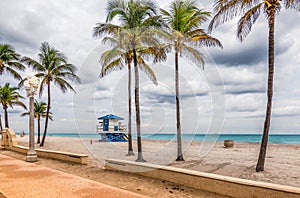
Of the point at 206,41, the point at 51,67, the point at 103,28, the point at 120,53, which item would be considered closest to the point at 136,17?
the point at 103,28

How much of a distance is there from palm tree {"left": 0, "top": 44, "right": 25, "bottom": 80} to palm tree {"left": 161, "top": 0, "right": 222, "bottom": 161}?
18.9 metres

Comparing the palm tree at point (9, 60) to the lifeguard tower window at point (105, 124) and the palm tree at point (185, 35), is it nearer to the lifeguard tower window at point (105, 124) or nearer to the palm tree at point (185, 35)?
the lifeguard tower window at point (105, 124)

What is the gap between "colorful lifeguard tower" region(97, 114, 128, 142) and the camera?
98.1ft

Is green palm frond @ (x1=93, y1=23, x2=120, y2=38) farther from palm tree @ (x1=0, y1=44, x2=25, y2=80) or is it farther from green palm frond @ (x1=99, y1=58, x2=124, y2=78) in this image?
palm tree @ (x1=0, y1=44, x2=25, y2=80)

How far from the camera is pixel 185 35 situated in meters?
12.3

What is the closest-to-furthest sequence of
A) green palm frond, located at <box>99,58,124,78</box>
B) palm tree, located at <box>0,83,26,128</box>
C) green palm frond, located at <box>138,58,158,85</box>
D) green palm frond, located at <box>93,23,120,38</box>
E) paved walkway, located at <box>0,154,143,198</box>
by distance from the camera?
paved walkway, located at <box>0,154,143,198</box>, green palm frond, located at <box>93,23,120,38</box>, green palm frond, located at <box>138,58,158,85</box>, green palm frond, located at <box>99,58,124,78</box>, palm tree, located at <box>0,83,26,128</box>

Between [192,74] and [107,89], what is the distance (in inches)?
176

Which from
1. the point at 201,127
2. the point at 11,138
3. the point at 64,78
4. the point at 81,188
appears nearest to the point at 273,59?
the point at 201,127

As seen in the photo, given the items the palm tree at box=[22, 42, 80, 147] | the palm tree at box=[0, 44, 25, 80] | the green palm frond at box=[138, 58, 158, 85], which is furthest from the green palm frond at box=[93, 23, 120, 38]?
the palm tree at box=[0, 44, 25, 80]

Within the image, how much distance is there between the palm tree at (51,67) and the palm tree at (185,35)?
41.9 ft

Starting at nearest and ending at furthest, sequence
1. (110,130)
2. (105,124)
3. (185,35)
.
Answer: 1. (185,35)
2. (110,130)
3. (105,124)

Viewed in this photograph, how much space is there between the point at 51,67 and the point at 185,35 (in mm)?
14565

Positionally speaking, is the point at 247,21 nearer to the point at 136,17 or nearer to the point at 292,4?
the point at 292,4

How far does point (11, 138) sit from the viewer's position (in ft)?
52.0
